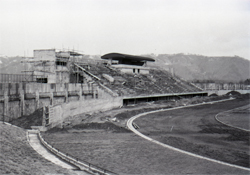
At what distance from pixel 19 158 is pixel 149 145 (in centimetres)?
924

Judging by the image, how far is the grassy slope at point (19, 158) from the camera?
12414mm

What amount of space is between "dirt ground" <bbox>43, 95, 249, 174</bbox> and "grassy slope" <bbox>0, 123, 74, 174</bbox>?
2.23 m

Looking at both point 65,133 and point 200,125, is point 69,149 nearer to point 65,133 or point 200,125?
point 65,133

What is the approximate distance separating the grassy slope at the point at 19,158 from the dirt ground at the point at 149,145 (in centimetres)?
223

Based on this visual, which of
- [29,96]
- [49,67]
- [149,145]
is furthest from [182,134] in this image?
[49,67]

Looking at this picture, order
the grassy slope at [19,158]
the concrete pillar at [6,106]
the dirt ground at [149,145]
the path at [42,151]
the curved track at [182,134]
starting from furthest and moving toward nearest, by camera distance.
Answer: the concrete pillar at [6,106], the curved track at [182,134], the dirt ground at [149,145], the path at [42,151], the grassy slope at [19,158]

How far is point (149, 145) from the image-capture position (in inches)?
763

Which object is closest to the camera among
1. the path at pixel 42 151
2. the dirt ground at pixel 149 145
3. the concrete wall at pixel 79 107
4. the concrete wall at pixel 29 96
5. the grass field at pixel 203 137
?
the path at pixel 42 151

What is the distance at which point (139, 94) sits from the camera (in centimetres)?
4731

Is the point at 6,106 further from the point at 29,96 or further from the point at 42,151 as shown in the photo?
the point at 42,151

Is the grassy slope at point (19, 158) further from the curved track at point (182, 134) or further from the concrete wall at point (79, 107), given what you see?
the curved track at point (182, 134)

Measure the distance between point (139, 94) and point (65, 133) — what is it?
25.9 meters

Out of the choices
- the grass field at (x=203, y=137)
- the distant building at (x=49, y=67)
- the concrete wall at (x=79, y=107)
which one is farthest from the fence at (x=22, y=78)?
the grass field at (x=203, y=137)

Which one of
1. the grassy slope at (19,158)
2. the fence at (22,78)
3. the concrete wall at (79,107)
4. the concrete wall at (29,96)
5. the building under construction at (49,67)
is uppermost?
the building under construction at (49,67)
